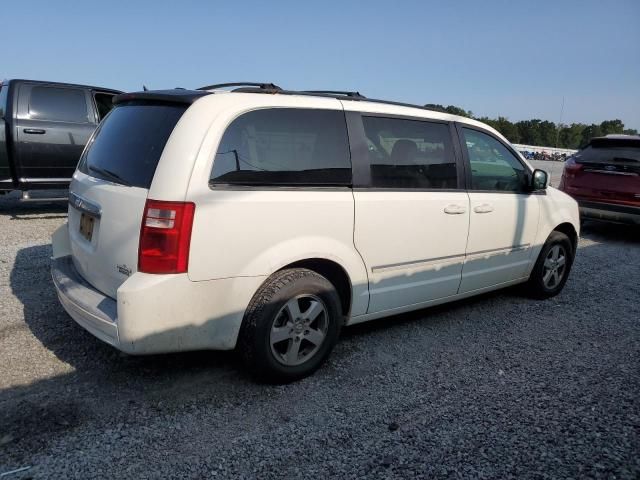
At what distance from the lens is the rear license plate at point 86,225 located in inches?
122

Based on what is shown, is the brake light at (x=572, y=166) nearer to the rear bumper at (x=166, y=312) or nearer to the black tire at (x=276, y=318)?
the black tire at (x=276, y=318)

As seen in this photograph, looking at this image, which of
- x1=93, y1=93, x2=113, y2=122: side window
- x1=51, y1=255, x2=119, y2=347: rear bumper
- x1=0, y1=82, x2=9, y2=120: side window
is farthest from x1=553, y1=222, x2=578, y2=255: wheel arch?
x1=0, y1=82, x2=9, y2=120: side window

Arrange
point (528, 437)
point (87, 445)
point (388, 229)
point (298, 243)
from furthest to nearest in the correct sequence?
point (388, 229), point (298, 243), point (528, 437), point (87, 445)

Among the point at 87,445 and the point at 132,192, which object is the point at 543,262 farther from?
the point at 87,445

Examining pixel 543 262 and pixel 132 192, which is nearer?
pixel 132 192

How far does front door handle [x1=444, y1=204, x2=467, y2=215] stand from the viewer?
3886 millimetres

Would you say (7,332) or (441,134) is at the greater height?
(441,134)

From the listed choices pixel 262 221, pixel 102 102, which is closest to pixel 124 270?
pixel 262 221

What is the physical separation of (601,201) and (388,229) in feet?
20.6

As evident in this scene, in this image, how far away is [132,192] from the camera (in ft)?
9.27

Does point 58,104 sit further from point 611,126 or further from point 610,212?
point 611,126

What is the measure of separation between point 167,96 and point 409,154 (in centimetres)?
176

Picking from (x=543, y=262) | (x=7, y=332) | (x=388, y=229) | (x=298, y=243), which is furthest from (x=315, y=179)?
(x=543, y=262)

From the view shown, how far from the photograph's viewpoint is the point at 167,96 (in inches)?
119
